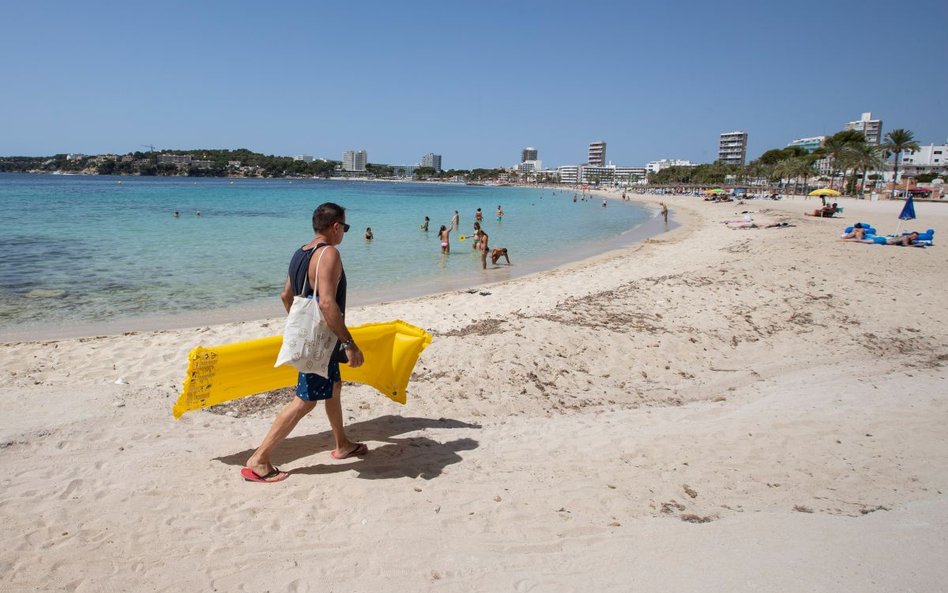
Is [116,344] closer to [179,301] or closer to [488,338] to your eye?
[179,301]

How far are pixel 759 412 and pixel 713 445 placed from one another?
1103 millimetres

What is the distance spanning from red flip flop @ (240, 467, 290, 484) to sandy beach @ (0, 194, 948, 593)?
74 millimetres

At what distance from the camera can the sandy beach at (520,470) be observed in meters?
2.76

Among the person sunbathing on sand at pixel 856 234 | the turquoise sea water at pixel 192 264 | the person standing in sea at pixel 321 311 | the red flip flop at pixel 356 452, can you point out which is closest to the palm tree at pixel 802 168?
the turquoise sea water at pixel 192 264

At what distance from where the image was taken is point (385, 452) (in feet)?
13.6

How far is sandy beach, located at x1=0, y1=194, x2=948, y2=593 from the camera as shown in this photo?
2758 millimetres

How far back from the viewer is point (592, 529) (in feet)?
10.4

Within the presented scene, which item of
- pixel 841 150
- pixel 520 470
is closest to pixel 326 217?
pixel 520 470

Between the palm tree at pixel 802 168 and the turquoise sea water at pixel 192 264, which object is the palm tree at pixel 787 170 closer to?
the palm tree at pixel 802 168

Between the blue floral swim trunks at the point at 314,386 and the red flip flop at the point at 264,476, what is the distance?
58 centimetres

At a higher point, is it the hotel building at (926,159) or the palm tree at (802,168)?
the hotel building at (926,159)

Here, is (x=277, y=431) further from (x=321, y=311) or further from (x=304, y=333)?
(x=321, y=311)

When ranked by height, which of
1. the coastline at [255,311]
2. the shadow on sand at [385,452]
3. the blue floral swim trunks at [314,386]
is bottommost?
the coastline at [255,311]

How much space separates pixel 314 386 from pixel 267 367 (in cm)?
89
